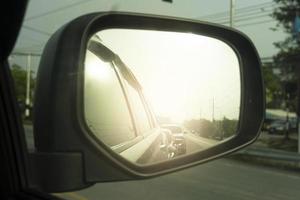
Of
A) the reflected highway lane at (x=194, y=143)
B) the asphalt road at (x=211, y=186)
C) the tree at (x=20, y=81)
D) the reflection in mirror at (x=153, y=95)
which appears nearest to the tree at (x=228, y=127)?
the reflection in mirror at (x=153, y=95)

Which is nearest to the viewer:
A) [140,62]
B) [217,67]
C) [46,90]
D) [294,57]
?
[46,90]

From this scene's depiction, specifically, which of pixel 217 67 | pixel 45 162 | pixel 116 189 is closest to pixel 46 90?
pixel 45 162

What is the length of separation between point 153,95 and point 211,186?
6.49 metres

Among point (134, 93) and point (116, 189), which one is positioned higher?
point (134, 93)

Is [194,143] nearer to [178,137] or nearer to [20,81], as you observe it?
[178,137]

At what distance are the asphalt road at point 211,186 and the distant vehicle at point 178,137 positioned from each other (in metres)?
3.88

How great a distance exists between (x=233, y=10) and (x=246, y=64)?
223 cm

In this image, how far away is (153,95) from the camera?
171cm

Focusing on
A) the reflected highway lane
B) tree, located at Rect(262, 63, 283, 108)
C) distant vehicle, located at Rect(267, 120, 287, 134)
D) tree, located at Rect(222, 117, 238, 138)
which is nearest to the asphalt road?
distant vehicle, located at Rect(267, 120, 287, 134)

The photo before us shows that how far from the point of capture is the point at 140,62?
1745 millimetres

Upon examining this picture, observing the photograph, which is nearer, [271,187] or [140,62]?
[140,62]

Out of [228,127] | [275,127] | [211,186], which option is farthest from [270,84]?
[228,127]

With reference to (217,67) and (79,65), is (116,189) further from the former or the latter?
(79,65)

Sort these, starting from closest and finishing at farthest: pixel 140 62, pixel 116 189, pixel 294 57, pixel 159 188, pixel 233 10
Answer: pixel 140 62, pixel 233 10, pixel 116 189, pixel 159 188, pixel 294 57
